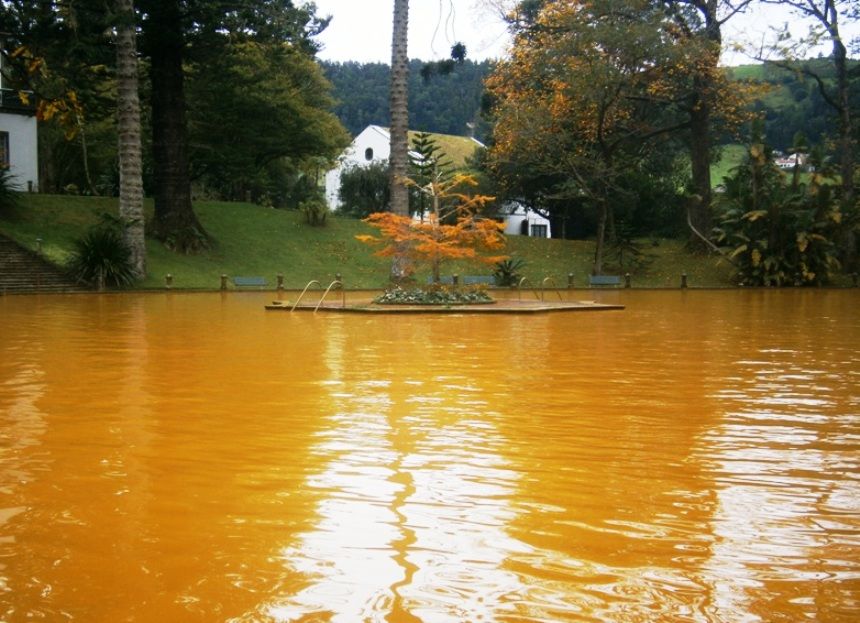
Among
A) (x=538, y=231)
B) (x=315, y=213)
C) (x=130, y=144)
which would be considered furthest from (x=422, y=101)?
(x=130, y=144)

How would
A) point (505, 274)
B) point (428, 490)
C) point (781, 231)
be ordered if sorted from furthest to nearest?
point (781, 231) → point (505, 274) → point (428, 490)

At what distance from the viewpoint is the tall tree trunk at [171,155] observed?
34281 millimetres

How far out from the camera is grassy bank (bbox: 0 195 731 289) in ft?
110

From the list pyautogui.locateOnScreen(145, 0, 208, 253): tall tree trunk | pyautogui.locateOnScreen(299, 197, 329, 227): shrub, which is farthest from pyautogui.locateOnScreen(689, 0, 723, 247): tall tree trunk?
pyautogui.locateOnScreen(145, 0, 208, 253): tall tree trunk

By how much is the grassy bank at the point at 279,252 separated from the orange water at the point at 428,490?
23922mm

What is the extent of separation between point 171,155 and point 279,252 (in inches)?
224

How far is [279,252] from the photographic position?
37906 millimetres

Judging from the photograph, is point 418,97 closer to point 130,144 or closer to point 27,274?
point 130,144

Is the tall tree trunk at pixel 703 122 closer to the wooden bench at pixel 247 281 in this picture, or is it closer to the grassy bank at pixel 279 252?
the grassy bank at pixel 279 252

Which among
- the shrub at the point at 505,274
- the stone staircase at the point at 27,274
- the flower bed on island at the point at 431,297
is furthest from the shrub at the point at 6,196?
the flower bed on island at the point at 431,297

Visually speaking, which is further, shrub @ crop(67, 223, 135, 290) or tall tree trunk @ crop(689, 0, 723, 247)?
tall tree trunk @ crop(689, 0, 723, 247)

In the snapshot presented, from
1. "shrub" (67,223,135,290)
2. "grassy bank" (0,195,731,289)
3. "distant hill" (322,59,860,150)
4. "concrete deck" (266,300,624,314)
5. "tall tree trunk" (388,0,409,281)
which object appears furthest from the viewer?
"distant hill" (322,59,860,150)

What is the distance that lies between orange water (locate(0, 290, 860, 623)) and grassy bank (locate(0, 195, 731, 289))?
23.9m

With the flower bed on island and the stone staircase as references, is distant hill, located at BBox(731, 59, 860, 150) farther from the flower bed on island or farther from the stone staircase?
the stone staircase
